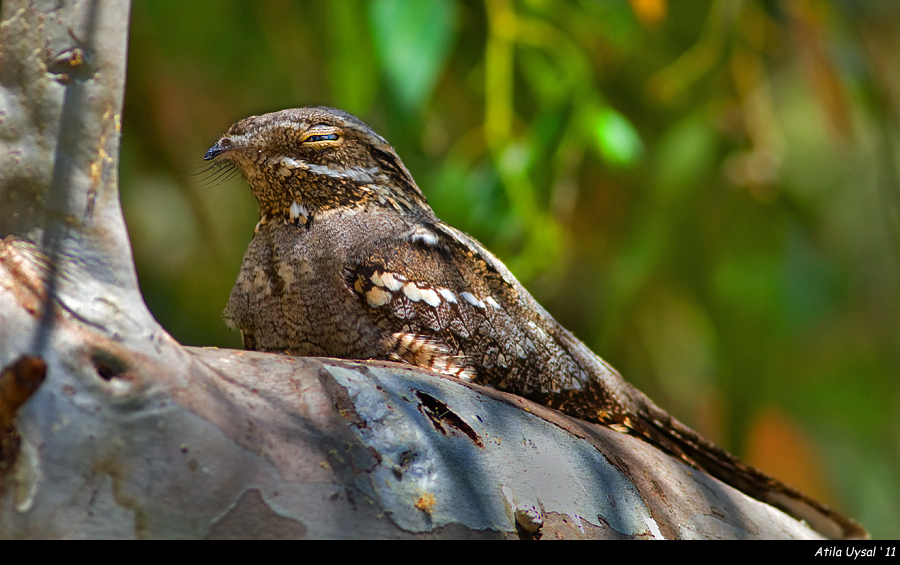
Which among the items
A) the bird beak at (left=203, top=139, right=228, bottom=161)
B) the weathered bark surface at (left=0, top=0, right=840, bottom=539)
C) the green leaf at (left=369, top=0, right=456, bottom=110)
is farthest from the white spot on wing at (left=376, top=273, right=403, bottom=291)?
the green leaf at (left=369, top=0, right=456, bottom=110)

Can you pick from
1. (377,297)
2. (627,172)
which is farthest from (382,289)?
(627,172)

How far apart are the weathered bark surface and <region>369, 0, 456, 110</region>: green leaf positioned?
2.44m

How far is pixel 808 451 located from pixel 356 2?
191 inches

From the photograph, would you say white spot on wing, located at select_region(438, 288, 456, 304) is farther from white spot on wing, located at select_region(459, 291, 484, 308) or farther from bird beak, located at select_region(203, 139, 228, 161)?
bird beak, located at select_region(203, 139, 228, 161)

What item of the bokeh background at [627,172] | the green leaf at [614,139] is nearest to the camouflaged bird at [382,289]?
the bokeh background at [627,172]

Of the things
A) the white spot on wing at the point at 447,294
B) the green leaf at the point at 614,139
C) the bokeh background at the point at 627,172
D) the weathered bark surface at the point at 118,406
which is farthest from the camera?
the green leaf at the point at 614,139

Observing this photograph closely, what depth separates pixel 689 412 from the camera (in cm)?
625

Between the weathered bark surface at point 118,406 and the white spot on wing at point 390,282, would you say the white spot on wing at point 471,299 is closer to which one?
the white spot on wing at point 390,282

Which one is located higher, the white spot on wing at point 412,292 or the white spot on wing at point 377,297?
the white spot on wing at point 412,292

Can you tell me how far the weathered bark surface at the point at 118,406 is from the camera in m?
1.28

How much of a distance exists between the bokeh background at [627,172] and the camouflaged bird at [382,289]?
1.52m

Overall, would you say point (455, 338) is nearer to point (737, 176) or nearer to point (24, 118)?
point (24, 118)

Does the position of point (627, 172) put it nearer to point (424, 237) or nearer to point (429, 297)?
point (424, 237)

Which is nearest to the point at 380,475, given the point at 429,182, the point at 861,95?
the point at 429,182
